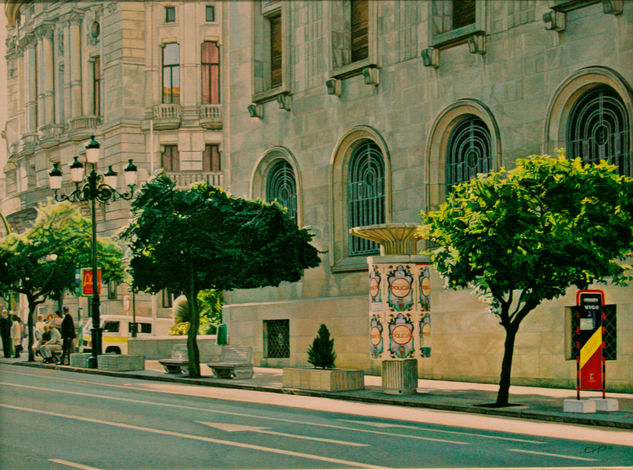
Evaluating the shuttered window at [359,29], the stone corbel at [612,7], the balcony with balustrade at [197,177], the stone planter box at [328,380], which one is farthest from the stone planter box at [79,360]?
the balcony with balustrade at [197,177]

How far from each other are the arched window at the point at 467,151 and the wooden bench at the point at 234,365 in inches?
293

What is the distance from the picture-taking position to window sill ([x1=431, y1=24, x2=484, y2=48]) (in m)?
29.1

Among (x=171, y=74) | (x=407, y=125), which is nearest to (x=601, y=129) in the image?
(x=407, y=125)

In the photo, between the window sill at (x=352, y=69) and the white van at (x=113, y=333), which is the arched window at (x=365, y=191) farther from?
the white van at (x=113, y=333)

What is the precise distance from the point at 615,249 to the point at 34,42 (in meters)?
60.8

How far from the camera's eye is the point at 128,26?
64.9 m

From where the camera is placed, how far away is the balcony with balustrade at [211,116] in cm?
6519

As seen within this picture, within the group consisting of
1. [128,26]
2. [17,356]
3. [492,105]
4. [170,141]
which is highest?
[128,26]

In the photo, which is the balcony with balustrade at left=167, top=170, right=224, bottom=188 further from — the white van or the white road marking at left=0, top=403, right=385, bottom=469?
the white road marking at left=0, top=403, right=385, bottom=469

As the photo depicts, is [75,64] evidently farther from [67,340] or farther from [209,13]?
[67,340]

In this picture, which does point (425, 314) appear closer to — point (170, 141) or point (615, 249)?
point (615, 249)

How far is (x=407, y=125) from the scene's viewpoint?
31531 millimetres

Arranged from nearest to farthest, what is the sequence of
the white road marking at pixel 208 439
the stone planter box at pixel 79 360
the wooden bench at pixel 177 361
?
the white road marking at pixel 208 439 → the wooden bench at pixel 177 361 → the stone planter box at pixel 79 360

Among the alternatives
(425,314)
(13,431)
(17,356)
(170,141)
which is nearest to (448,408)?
(425,314)
